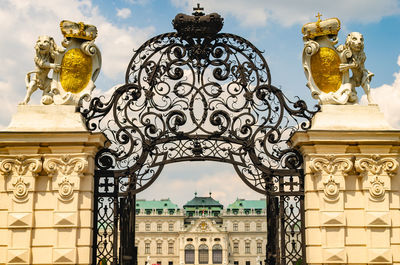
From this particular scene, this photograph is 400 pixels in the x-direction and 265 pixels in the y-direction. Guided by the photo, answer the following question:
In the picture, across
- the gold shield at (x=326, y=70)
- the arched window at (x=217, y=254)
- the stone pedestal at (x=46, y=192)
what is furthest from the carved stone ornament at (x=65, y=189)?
the arched window at (x=217, y=254)

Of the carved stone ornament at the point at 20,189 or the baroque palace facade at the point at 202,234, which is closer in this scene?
the carved stone ornament at the point at 20,189

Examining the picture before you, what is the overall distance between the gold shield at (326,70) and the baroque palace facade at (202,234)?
210 ft

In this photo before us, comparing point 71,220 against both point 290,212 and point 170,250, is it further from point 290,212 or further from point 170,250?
point 170,250

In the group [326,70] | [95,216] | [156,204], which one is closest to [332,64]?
[326,70]

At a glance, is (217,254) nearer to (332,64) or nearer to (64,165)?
(332,64)

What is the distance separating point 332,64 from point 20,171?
5.96 meters

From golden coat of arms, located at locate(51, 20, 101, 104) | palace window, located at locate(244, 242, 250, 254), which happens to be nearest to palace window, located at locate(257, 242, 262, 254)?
palace window, located at locate(244, 242, 250, 254)

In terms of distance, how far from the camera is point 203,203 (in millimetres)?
80062

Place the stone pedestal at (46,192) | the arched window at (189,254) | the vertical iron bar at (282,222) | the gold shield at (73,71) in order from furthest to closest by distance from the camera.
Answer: the arched window at (189,254) < the gold shield at (73,71) < the vertical iron bar at (282,222) < the stone pedestal at (46,192)

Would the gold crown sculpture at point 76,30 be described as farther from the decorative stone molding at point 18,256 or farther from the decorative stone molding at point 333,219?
the decorative stone molding at point 333,219

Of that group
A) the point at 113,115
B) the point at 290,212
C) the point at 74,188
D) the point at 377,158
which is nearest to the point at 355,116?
the point at 377,158

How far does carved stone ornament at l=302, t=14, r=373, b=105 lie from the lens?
1115cm

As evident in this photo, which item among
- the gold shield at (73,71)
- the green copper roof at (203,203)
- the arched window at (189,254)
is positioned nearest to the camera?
the gold shield at (73,71)

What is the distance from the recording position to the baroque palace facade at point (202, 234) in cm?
7481
